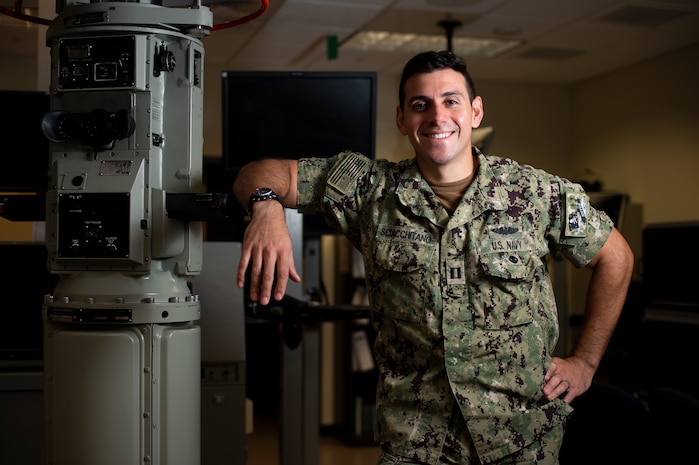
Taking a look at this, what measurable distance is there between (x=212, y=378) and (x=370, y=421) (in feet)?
8.04

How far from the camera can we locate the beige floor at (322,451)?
404cm

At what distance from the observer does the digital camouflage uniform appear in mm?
1618

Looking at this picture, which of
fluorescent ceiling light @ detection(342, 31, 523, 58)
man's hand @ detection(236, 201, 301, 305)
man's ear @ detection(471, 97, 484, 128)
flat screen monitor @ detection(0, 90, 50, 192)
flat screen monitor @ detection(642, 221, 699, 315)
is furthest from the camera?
fluorescent ceiling light @ detection(342, 31, 523, 58)

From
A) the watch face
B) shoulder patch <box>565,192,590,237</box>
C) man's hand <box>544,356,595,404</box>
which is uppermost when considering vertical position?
the watch face

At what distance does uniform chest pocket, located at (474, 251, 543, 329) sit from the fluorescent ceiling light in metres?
3.73

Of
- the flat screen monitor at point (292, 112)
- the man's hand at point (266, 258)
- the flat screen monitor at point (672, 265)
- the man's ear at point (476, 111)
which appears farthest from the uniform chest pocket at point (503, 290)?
the flat screen monitor at point (672, 265)

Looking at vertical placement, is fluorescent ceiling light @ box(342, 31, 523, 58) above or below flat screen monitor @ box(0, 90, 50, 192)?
above

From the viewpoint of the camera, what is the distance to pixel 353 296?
4898mm

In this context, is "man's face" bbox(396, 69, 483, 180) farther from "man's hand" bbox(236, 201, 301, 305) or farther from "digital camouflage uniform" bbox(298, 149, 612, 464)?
"man's hand" bbox(236, 201, 301, 305)

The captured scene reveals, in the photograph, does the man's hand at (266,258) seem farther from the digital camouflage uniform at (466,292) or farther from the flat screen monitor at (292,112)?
the flat screen monitor at (292,112)

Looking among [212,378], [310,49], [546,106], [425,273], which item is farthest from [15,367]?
[546,106]

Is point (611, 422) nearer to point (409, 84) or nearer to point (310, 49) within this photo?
point (409, 84)

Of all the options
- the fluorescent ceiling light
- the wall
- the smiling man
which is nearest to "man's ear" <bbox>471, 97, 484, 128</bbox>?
the smiling man

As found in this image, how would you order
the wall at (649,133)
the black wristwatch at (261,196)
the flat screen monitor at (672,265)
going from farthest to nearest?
1. the wall at (649,133)
2. the flat screen monitor at (672,265)
3. the black wristwatch at (261,196)
